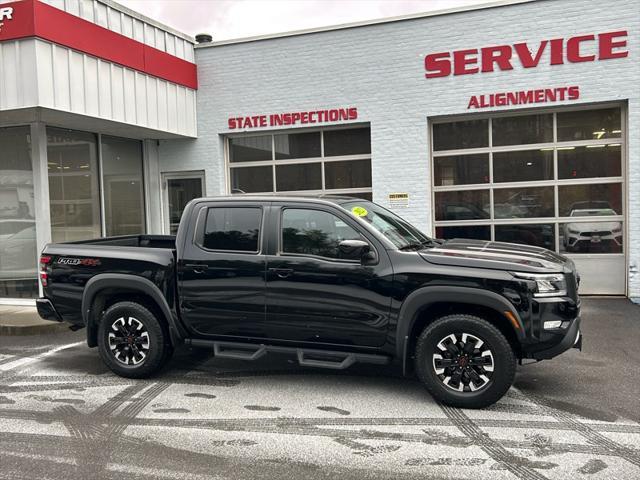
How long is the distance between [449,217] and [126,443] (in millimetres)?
7819

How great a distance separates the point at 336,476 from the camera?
3.66 meters

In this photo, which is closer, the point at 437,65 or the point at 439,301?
the point at 439,301

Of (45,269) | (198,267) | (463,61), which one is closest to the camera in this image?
(198,267)

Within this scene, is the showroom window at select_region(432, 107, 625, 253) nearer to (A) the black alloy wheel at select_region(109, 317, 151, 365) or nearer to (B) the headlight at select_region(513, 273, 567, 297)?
(B) the headlight at select_region(513, 273, 567, 297)

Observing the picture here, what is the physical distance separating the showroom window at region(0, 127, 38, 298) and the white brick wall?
3048 mm

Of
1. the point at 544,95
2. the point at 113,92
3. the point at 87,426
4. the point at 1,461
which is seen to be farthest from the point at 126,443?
the point at 544,95

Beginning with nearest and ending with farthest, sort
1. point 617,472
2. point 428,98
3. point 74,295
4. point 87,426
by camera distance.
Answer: point 617,472 < point 87,426 < point 74,295 < point 428,98

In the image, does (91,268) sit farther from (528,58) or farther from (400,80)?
(528,58)

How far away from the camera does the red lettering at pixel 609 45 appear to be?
9305mm

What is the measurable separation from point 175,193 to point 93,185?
2.02m

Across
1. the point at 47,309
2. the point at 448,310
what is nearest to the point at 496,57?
the point at 448,310

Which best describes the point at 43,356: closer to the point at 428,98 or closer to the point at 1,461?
the point at 1,461

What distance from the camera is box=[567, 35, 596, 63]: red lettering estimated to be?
9492 mm

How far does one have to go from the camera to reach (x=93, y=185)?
10.8m
